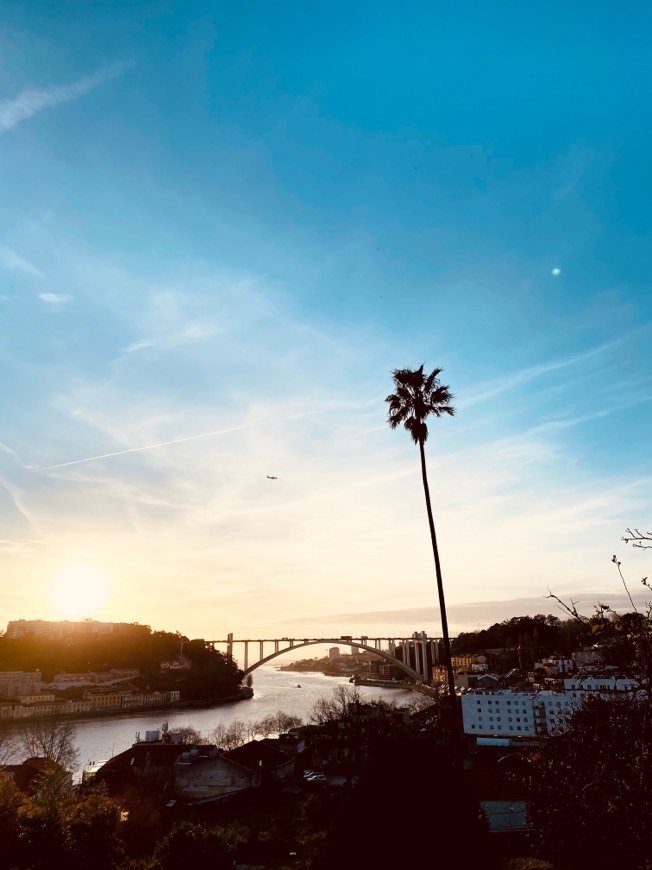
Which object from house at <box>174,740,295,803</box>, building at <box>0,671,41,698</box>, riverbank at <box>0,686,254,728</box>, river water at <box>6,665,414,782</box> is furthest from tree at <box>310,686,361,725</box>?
building at <box>0,671,41,698</box>

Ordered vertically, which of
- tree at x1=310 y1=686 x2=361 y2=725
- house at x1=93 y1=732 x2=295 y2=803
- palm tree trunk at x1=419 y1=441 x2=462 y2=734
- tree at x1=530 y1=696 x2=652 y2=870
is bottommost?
tree at x1=310 y1=686 x2=361 y2=725

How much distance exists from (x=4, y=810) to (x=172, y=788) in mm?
25004

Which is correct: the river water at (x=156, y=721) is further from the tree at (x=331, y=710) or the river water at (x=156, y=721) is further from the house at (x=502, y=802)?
the house at (x=502, y=802)

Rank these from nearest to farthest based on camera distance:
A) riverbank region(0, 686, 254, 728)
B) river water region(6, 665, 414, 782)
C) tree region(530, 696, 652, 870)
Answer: tree region(530, 696, 652, 870)
river water region(6, 665, 414, 782)
riverbank region(0, 686, 254, 728)

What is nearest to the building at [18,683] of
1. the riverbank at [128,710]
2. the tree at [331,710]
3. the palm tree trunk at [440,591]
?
the riverbank at [128,710]

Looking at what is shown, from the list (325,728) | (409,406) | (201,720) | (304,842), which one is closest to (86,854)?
(304,842)

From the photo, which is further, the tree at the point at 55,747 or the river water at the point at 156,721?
the river water at the point at 156,721

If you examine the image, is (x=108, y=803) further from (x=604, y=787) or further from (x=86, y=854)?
(x=604, y=787)

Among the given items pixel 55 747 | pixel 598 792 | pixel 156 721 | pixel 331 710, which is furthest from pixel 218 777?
pixel 156 721

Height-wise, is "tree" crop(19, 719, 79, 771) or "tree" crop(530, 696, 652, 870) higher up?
"tree" crop(530, 696, 652, 870)

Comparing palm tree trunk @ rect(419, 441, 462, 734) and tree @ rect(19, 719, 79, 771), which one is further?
tree @ rect(19, 719, 79, 771)

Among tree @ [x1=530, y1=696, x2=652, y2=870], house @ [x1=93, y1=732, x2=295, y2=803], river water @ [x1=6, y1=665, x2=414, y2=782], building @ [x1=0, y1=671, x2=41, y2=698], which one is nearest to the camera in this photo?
tree @ [x1=530, y1=696, x2=652, y2=870]

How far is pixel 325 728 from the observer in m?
54.4

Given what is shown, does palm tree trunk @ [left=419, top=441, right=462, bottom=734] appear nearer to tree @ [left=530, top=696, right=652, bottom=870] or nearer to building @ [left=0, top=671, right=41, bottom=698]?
tree @ [left=530, top=696, right=652, bottom=870]
